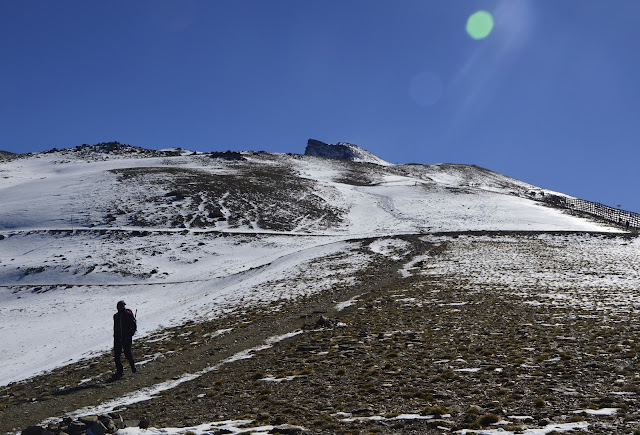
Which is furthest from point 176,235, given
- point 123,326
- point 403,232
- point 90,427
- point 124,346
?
point 90,427

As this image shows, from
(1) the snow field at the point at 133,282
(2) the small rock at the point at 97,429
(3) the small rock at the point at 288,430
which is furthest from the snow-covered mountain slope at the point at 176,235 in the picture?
(3) the small rock at the point at 288,430

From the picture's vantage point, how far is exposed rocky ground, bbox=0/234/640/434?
8.26m

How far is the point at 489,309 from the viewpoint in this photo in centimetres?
1850

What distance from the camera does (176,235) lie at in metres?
49.0

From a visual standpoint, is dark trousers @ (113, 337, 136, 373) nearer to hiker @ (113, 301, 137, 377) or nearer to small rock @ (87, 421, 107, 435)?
Answer: hiker @ (113, 301, 137, 377)

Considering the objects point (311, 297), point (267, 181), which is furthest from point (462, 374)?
point (267, 181)

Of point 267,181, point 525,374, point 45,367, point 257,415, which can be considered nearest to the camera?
point 257,415

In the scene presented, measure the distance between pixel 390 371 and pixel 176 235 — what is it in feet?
137

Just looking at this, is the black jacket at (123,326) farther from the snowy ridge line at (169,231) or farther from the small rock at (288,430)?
the snowy ridge line at (169,231)

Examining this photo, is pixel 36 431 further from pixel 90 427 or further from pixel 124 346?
pixel 124 346

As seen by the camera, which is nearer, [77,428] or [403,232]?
[77,428]

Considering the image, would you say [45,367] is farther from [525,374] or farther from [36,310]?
[525,374]

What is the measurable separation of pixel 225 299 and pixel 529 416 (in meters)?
21.0

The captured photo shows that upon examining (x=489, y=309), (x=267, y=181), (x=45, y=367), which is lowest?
(x=45, y=367)
